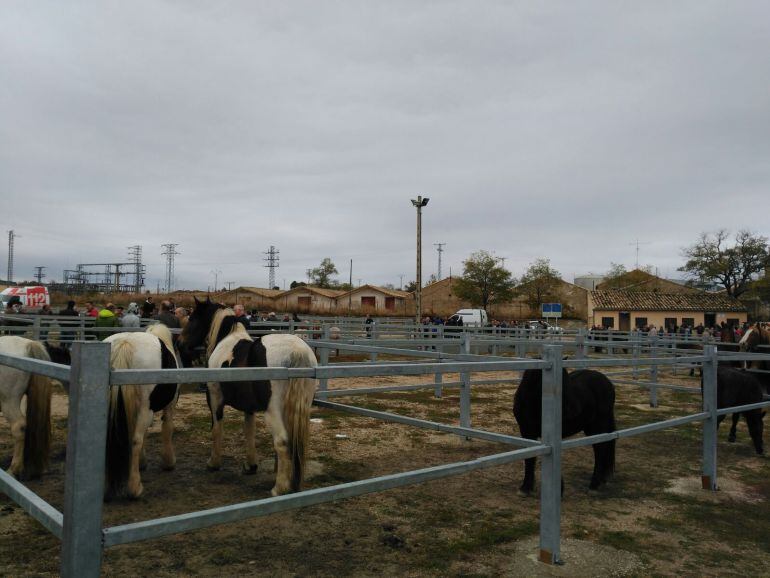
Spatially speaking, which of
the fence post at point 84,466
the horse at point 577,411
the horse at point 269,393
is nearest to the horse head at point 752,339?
the horse at point 577,411

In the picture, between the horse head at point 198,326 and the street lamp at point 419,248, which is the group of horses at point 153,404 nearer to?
the horse head at point 198,326

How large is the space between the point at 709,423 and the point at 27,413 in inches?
249

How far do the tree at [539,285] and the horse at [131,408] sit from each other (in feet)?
188

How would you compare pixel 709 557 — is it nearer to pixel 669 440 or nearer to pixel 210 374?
pixel 210 374

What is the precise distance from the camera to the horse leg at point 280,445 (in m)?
4.63

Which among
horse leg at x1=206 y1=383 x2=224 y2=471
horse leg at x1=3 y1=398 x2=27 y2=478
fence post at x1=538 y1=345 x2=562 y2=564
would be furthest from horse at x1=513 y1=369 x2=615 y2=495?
horse leg at x1=3 y1=398 x2=27 y2=478

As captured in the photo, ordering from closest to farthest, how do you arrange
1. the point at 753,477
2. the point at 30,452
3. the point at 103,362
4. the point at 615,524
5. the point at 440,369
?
the point at 103,362 → the point at 440,369 → the point at 615,524 → the point at 30,452 → the point at 753,477

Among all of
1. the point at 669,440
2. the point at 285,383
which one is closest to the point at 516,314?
the point at 669,440

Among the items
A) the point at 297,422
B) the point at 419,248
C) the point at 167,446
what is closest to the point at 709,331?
the point at 419,248

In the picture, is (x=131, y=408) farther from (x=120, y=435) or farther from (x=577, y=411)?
(x=577, y=411)

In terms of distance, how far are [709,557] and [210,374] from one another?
12.2 feet

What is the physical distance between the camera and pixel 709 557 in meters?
3.81

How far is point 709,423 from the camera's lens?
5.31 metres

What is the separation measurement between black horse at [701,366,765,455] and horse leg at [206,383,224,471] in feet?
19.6
